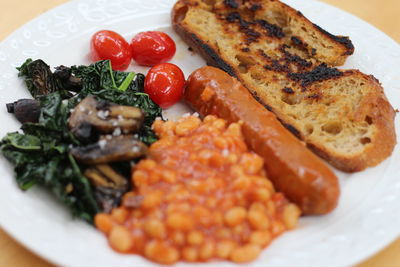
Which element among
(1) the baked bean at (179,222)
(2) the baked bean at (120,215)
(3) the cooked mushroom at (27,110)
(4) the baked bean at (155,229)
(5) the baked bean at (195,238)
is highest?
(1) the baked bean at (179,222)

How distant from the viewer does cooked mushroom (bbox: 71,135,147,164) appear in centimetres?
300

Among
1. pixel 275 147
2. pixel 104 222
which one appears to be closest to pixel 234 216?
pixel 275 147

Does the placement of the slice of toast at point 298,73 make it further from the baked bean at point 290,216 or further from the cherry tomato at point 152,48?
the baked bean at point 290,216

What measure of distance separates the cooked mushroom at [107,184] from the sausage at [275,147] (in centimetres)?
95

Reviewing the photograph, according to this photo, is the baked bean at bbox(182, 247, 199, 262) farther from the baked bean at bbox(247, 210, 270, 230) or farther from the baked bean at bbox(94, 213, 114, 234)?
the baked bean at bbox(94, 213, 114, 234)

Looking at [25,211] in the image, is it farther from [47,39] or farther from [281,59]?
[281,59]

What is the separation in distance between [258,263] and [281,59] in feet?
6.85

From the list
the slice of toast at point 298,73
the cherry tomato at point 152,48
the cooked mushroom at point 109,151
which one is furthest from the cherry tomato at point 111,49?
the cooked mushroom at point 109,151

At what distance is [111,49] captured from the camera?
4156mm

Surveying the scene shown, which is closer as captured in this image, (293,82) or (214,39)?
(293,82)

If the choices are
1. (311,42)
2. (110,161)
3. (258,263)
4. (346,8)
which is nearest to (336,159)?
(258,263)

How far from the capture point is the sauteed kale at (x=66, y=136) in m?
2.99

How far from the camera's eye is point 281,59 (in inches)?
164

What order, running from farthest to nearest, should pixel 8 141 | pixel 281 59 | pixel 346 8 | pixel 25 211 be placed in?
pixel 346 8 < pixel 281 59 < pixel 8 141 < pixel 25 211
